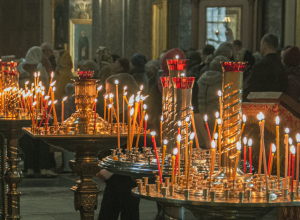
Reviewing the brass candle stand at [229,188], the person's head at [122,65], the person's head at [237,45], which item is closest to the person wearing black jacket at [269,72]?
the person's head at [122,65]

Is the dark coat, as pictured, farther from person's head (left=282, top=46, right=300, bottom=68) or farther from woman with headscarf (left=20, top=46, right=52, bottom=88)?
woman with headscarf (left=20, top=46, right=52, bottom=88)

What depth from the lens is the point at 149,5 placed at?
14.0 metres

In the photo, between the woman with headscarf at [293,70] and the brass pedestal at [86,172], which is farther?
the woman with headscarf at [293,70]

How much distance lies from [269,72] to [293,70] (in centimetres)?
51

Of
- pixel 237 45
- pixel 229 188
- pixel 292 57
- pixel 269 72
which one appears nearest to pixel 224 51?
pixel 292 57

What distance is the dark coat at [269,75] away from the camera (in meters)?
5.38

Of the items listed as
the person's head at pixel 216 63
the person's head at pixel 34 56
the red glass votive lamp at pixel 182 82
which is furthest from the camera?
the person's head at pixel 34 56

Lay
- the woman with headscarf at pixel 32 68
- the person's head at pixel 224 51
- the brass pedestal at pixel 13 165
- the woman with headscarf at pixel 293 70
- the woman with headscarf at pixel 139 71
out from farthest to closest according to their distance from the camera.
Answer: the woman with headscarf at pixel 32 68, the woman with headscarf at pixel 139 71, the person's head at pixel 224 51, the woman with headscarf at pixel 293 70, the brass pedestal at pixel 13 165

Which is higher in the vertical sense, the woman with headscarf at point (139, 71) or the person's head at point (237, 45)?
the person's head at point (237, 45)

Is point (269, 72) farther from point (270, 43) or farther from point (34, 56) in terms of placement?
point (34, 56)

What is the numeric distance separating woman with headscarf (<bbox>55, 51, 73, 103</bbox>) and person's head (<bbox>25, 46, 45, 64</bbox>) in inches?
25.6

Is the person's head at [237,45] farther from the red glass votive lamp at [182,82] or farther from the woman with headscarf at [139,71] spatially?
the red glass votive lamp at [182,82]

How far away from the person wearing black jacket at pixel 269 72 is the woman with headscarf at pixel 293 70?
122mm

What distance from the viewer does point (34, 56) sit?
8.35m
